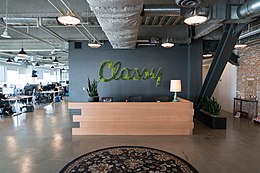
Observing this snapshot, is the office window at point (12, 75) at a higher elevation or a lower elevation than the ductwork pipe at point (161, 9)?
lower

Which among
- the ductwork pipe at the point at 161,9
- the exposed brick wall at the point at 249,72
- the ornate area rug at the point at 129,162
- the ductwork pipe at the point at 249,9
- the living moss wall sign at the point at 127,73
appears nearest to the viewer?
the ductwork pipe at the point at 249,9

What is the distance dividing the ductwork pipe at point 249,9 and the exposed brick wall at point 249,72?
461 cm

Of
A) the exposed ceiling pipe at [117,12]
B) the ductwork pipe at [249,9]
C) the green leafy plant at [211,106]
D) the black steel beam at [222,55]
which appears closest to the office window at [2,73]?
the exposed ceiling pipe at [117,12]

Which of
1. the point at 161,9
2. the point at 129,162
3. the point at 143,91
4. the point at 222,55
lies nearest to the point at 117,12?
the point at 161,9

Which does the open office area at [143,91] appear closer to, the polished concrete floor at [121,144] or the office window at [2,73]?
the polished concrete floor at [121,144]

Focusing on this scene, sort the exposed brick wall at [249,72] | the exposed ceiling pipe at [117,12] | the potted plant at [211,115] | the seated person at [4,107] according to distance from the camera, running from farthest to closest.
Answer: the seated person at [4,107] < the exposed brick wall at [249,72] < the potted plant at [211,115] < the exposed ceiling pipe at [117,12]

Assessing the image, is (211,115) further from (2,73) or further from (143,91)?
(2,73)

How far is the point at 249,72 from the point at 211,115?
3101 millimetres

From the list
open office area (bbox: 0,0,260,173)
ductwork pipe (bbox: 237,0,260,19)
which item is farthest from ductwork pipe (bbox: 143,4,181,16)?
ductwork pipe (bbox: 237,0,260,19)

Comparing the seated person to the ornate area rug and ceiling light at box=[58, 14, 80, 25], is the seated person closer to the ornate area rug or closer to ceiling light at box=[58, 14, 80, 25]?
the ornate area rug

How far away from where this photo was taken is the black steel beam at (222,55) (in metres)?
4.76

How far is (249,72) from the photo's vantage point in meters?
7.43

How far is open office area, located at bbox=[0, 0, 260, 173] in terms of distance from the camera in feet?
10.8

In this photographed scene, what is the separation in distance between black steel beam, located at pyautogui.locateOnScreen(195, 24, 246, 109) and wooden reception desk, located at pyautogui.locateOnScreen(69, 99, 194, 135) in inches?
74.0
